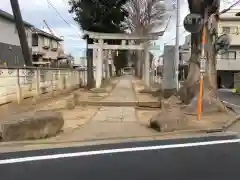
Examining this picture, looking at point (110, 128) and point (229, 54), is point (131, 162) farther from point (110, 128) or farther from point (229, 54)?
point (229, 54)

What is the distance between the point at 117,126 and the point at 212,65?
19.8 feet

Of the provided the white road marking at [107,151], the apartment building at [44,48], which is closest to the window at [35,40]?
the apartment building at [44,48]

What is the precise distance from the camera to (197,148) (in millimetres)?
7836

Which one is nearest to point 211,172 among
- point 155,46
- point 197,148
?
point 197,148

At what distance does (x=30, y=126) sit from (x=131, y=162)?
285 centimetres

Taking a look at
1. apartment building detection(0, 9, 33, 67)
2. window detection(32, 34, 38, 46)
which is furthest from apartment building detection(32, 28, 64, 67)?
apartment building detection(0, 9, 33, 67)

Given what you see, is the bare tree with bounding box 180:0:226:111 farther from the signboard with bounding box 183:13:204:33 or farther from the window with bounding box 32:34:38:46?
the window with bounding box 32:34:38:46

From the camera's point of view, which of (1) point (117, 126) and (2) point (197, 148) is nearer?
(2) point (197, 148)

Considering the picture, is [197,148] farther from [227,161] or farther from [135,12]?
[135,12]

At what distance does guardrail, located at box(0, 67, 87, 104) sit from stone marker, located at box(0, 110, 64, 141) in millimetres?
5867

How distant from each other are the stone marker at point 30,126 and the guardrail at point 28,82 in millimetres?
5867

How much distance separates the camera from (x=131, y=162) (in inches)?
258

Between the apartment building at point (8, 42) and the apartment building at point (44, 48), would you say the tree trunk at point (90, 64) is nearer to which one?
the apartment building at point (8, 42)

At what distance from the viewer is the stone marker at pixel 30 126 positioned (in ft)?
26.3
